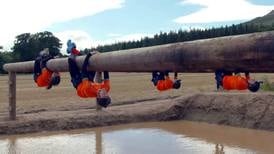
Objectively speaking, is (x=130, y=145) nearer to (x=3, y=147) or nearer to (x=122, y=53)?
(x=3, y=147)

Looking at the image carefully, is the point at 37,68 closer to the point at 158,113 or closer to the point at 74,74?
the point at 74,74

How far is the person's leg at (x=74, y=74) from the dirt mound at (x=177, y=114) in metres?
7.26

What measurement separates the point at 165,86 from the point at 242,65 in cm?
132

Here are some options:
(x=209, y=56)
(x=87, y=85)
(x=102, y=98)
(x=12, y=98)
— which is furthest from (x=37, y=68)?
(x=12, y=98)

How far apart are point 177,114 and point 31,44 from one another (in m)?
48.7

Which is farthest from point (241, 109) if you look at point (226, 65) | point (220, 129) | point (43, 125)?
point (226, 65)

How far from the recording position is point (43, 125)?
34.0ft

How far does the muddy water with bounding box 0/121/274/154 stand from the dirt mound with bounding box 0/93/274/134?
32cm

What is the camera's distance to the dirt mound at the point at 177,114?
10.4 meters

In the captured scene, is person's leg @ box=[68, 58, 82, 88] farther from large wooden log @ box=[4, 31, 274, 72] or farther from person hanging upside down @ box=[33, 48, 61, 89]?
person hanging upside down @ box=[33, 48, 61, 89]

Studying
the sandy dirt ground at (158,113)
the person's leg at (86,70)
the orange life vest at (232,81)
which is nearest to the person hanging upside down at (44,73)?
the person's leg at (86,70)

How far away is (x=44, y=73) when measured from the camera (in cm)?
393

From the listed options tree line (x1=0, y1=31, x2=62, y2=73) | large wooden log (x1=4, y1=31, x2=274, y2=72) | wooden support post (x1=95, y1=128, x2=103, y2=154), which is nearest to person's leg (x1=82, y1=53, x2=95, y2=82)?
large wooden log (x1=4, y1=31, x2=274, y2=72)

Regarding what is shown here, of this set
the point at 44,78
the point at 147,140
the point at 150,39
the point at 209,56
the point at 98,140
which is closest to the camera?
the point at 209,56
